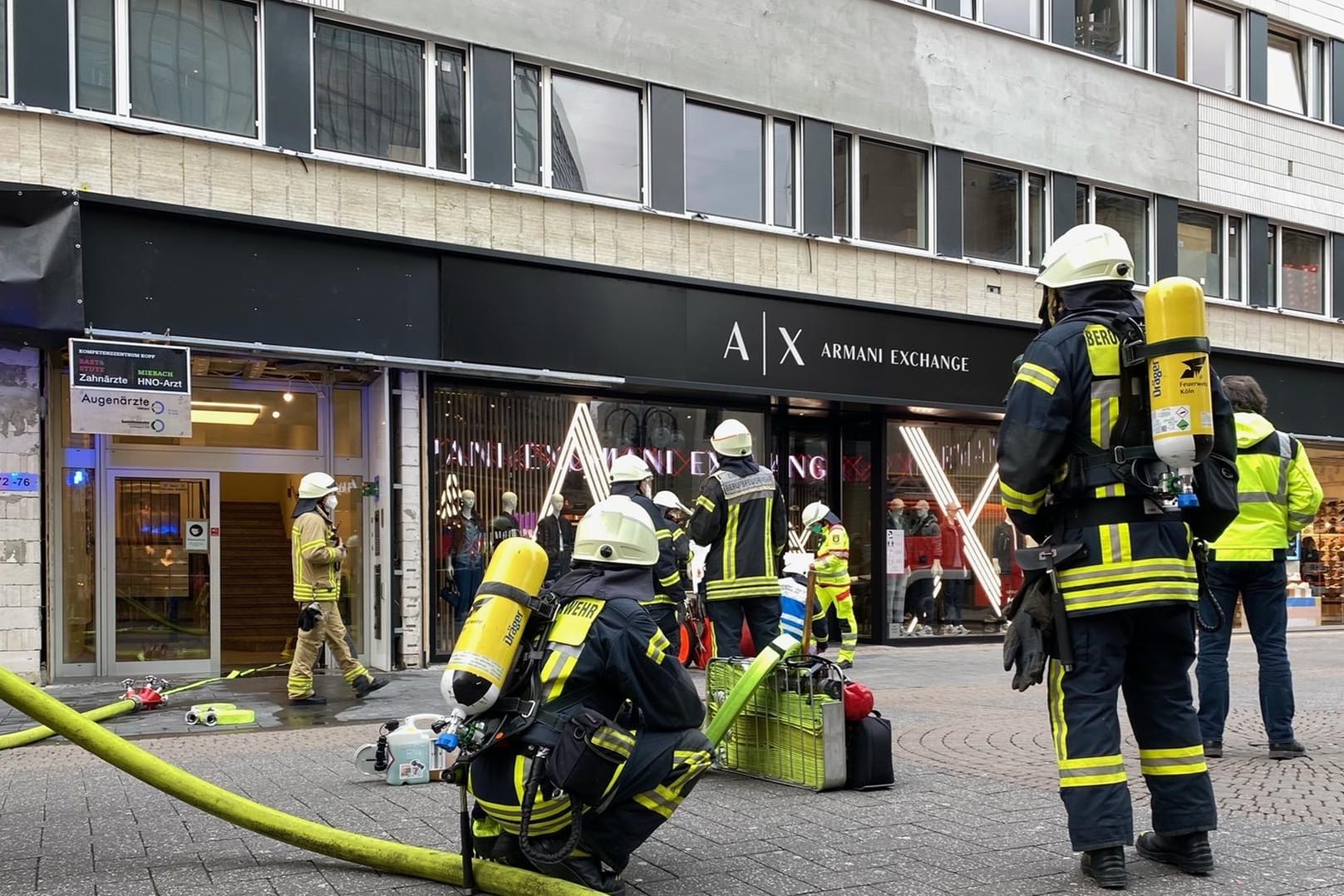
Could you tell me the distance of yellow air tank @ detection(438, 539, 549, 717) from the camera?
412 cm

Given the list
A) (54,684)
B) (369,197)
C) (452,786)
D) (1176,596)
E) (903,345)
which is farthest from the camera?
(903,345)

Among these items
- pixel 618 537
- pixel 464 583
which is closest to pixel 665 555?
pixel 618 537

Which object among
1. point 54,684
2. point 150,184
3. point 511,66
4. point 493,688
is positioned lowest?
point 54,684

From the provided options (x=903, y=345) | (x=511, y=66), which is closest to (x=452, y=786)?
(x=511, y=66)

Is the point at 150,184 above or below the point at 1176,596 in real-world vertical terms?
above

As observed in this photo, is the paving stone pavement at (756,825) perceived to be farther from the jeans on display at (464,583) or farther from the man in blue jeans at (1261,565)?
the jeans on display at (464,583)

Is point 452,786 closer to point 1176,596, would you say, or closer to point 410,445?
point 1176,596

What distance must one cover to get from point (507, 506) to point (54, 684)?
4853 mm

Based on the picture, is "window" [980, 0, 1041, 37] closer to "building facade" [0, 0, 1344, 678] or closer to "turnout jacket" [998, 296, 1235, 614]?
"building facade" [0, 0, 1344, 678]

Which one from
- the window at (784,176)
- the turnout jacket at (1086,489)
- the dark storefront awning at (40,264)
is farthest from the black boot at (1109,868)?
the window at (784,176)

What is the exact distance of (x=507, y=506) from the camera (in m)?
14.3

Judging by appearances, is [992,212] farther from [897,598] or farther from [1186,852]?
[1186,852]

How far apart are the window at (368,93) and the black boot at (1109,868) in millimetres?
10886

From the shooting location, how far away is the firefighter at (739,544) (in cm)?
784
